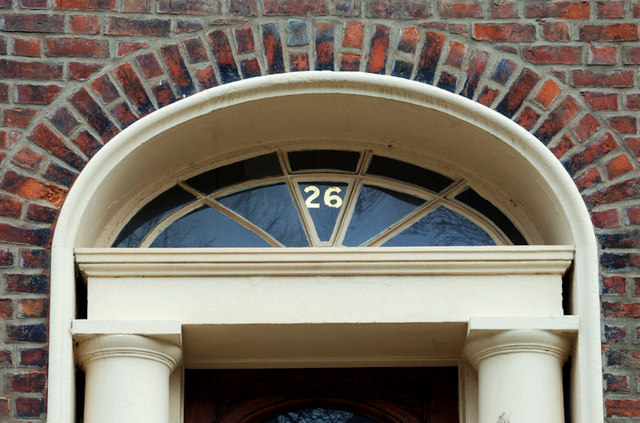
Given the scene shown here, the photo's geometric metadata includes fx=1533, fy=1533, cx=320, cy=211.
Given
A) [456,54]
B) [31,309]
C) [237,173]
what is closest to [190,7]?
[237,173]

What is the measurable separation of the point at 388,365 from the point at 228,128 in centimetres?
124

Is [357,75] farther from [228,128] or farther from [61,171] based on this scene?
[61,171]

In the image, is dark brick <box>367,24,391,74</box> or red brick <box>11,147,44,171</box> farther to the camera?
dark brick <box>367,24,391,74</box>

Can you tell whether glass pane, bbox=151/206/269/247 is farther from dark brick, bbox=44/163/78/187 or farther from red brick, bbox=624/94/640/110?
red brick, bbox=624/94/640/110

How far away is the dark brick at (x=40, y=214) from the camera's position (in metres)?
6.16

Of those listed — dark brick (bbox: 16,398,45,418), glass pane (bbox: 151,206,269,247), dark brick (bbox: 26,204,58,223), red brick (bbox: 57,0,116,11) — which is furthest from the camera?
glass pane (bbox: 151,206,269,247)

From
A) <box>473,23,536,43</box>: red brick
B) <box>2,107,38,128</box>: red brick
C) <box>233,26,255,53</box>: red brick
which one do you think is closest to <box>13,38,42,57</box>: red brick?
<box>2,107,38,128</box>: red brick

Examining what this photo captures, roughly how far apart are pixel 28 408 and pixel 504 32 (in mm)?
2507

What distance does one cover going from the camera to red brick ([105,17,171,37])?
21.2 ft

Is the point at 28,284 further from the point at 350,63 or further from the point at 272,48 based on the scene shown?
the point at 350,63

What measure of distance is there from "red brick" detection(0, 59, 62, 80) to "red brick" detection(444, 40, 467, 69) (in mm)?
1632

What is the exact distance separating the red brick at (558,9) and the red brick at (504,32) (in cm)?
7

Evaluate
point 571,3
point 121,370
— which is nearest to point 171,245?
point 121,370

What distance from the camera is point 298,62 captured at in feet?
21.1
